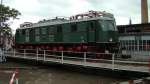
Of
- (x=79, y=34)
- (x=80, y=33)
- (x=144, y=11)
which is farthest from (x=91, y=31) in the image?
(x=144, y=11)

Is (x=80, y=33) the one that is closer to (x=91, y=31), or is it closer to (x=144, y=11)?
(x=91, y=31)

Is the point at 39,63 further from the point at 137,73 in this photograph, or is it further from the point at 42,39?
the point at 137,73

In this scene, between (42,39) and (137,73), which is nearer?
(137,73)

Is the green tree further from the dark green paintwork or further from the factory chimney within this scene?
the factory chimney

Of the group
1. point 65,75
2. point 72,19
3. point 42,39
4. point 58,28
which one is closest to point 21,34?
point 42,39

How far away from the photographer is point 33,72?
2491cm

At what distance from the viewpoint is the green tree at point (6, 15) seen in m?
48.3

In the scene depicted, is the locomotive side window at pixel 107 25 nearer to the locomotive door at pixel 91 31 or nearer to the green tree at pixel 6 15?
the locomotive door at pixel 91 31

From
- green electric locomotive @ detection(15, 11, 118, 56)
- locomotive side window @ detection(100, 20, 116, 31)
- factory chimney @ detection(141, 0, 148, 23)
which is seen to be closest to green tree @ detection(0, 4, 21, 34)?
green electric locomotive @ detection(15, 11, 118, 56)

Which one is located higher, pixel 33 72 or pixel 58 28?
pixel 58 28

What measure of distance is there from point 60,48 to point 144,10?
33.4 meters

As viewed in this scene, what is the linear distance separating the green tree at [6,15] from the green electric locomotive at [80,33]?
55.5 feet

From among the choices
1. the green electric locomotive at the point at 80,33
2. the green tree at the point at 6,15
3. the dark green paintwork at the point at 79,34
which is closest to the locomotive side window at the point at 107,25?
the green electric locomotive at the point at 80,33

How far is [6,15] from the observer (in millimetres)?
49062
